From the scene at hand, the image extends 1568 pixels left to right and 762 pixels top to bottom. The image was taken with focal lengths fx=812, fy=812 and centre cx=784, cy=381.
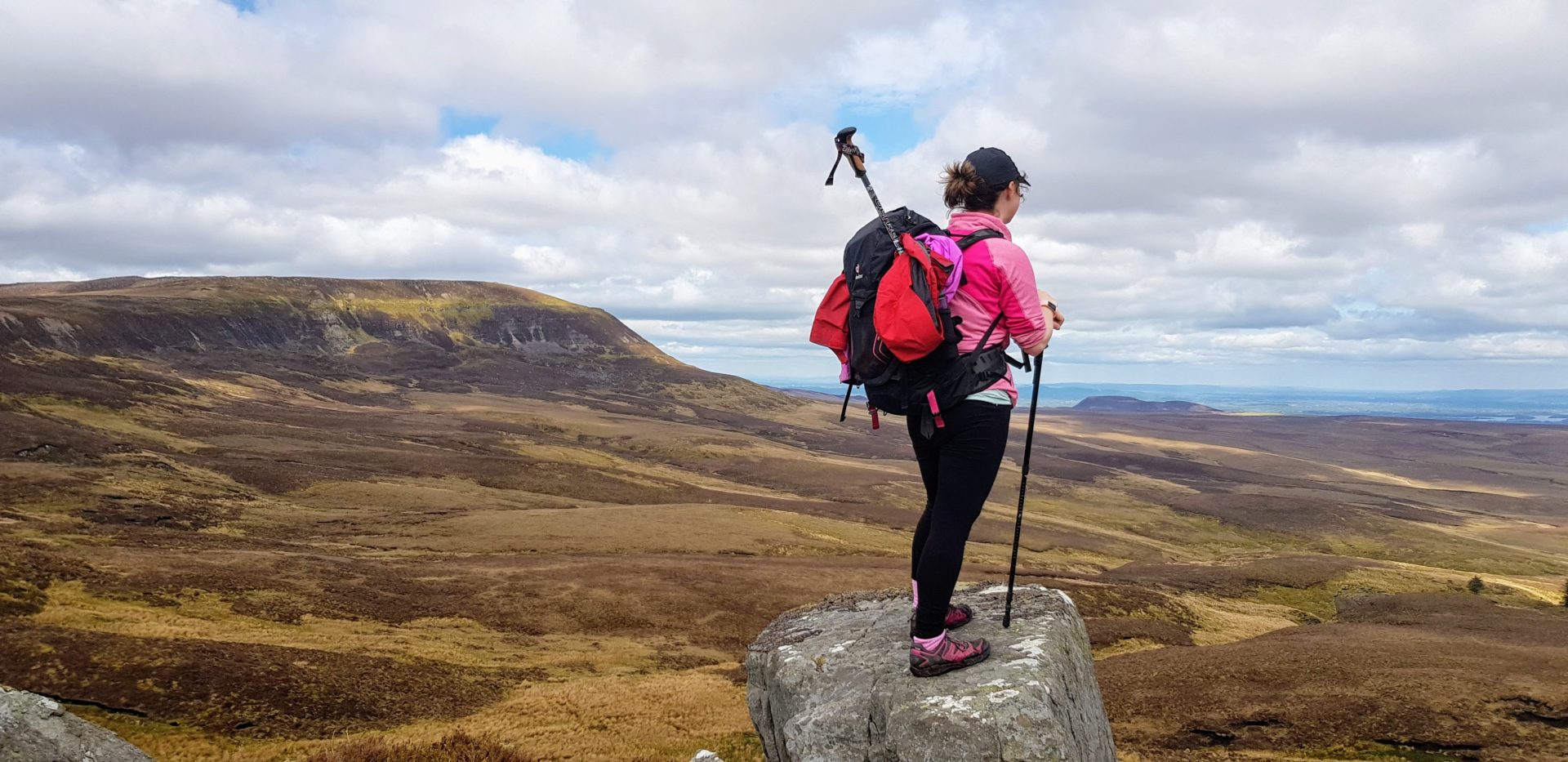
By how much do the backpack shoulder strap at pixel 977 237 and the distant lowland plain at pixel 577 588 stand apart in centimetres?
1339

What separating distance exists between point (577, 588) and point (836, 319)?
110 feet

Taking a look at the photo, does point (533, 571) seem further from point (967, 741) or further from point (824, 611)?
point (967, 741)

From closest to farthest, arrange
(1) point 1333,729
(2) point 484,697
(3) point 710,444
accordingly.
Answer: (1) point 1333,729 < (2) point 484,697 < (3) point 710,444

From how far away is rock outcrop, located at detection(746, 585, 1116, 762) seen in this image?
7.50m

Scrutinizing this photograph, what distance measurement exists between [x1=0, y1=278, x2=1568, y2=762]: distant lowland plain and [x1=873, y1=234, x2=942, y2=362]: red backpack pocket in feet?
41.8

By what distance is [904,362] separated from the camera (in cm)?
715

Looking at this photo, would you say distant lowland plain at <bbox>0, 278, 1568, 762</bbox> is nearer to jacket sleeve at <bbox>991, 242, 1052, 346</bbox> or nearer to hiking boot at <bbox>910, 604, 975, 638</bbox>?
hiking boot at <bbox>910, 604, 975, 638</bbox>

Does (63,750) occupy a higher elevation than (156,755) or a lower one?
higher

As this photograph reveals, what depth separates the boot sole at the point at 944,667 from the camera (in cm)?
810

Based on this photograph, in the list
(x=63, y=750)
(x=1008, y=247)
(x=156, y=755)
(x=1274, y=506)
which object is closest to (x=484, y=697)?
(x=156, y=755)

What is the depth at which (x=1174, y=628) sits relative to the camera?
3850 centimetres

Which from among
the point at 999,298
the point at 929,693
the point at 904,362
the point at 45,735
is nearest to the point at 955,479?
the point at 904,362

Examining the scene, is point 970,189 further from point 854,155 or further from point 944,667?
point 944,667

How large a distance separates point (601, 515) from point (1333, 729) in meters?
50.7
